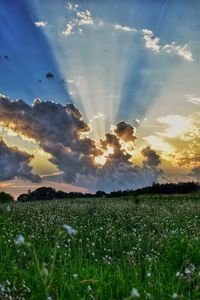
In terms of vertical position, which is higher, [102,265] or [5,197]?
[5,197]

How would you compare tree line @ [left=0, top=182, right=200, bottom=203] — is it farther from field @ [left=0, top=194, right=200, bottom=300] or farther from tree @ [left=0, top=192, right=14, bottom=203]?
field @ [left=0, top=194, right=200, bottom=300]

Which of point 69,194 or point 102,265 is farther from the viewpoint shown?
point 69,194

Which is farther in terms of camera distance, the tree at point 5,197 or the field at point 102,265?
the tree at point 5,197

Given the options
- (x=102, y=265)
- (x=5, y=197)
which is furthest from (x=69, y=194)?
(x=102, y=265)

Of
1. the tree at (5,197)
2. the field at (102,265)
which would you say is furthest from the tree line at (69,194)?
the field at (102,265)

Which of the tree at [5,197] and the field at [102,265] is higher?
the tree at [5,197]

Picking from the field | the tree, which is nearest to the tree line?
the tree

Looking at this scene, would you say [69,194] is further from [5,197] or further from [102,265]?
[102,265]

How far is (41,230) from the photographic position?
2086 centimetres

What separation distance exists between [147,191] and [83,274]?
3363 inches

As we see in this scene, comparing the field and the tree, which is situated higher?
the tree

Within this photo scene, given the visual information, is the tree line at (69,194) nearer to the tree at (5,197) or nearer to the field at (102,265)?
the tree at (5,197)

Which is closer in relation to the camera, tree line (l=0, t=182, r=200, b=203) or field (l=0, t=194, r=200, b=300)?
field (l=0, t=194, r=200, b=300)

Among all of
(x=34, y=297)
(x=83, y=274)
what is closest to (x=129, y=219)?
(x=83, y=274)
